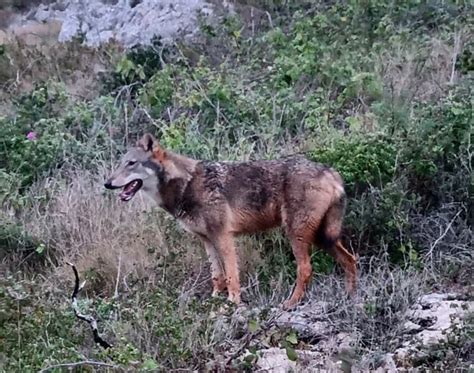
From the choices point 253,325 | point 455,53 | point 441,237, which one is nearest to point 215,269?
point 441,237

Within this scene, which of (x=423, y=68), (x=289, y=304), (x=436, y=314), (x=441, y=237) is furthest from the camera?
(x=423, y=68)

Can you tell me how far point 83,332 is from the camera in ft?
22.4

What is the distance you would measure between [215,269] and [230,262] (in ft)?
0.81

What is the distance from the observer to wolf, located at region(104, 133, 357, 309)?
8.33m

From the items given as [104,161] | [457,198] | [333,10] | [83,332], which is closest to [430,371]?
[83,332]

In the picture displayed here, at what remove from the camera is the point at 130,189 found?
8734 mm

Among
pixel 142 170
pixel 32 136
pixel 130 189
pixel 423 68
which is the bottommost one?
pixel 32 136

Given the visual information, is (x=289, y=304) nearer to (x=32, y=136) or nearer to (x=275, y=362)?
(x=275, y=362)

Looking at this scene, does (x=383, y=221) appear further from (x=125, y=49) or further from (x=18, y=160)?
(x=125, y=49)

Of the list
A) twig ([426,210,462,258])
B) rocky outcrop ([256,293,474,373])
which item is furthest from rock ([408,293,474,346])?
twig ([426,210,462,258])

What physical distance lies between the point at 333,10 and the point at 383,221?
709 centimetres

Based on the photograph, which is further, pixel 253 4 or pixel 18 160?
pixel 253 4

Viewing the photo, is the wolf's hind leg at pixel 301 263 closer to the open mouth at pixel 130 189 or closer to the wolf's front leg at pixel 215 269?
the wolf's front leg at pixel 215 269

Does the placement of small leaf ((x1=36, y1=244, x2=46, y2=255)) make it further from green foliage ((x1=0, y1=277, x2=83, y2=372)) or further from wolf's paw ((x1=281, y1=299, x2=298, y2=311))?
wolf's paw ((x1=281, y1=299, x2=298, y2=311))
